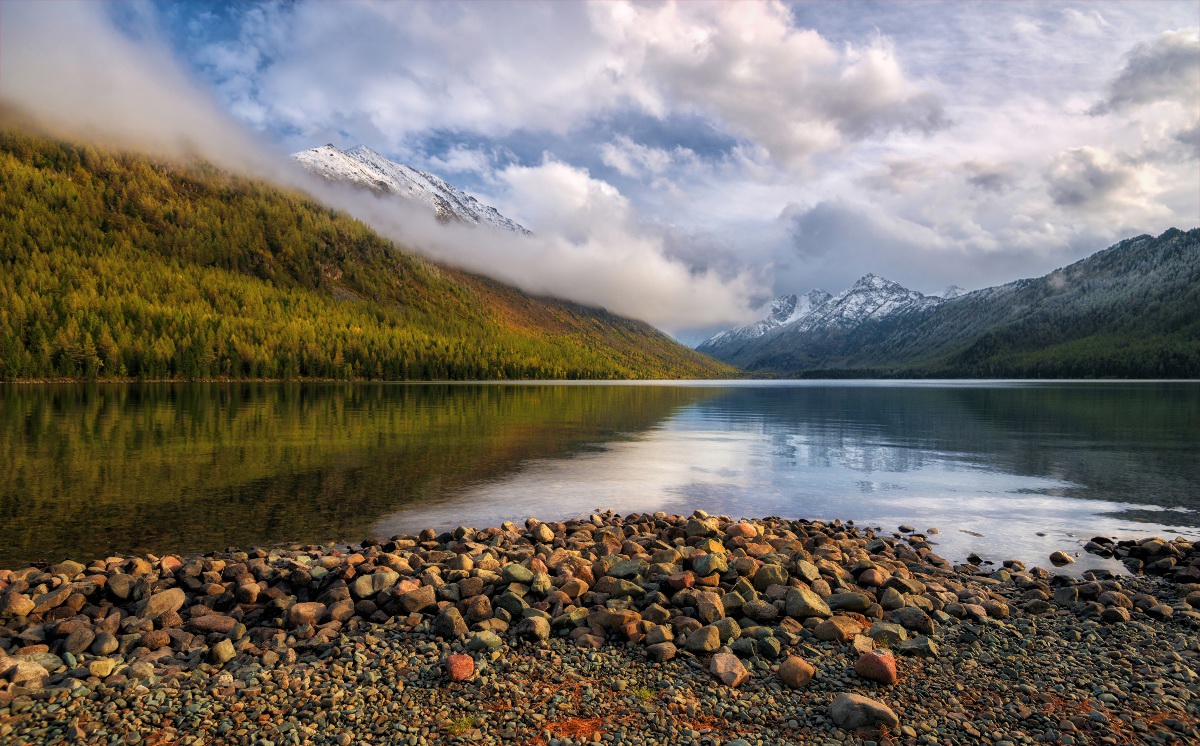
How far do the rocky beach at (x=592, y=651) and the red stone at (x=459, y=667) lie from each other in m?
0.06

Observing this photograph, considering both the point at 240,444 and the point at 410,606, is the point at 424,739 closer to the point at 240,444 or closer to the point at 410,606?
the point at 410,606

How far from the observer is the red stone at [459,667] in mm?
10602

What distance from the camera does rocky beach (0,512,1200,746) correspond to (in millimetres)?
9211

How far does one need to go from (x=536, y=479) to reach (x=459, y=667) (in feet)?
79.8

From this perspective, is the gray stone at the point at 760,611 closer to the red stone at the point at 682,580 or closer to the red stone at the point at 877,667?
the red stone at the point at 682,580

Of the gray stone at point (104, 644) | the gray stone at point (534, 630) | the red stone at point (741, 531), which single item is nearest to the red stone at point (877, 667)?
the gray stone at point (534, 630)

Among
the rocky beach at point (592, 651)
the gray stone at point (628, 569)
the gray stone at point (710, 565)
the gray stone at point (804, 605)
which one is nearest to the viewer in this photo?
the rocky beach at point (592, 651)

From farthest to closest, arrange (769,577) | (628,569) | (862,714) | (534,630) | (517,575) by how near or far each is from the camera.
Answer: (628,569), (769,577), (517,575), (534,630), (862,714)

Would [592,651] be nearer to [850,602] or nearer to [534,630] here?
[534,630]

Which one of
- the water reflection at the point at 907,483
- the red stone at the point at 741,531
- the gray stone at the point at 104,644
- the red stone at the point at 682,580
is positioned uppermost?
the red stone at the point at 682,580

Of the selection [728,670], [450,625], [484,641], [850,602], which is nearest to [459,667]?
[484,641]

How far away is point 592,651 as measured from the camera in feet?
39.2

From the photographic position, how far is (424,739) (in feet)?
29.1

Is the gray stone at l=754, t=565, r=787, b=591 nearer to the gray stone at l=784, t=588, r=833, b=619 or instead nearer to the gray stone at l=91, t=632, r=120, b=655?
the gray stone at l=784, t=588, r=833, b=619
